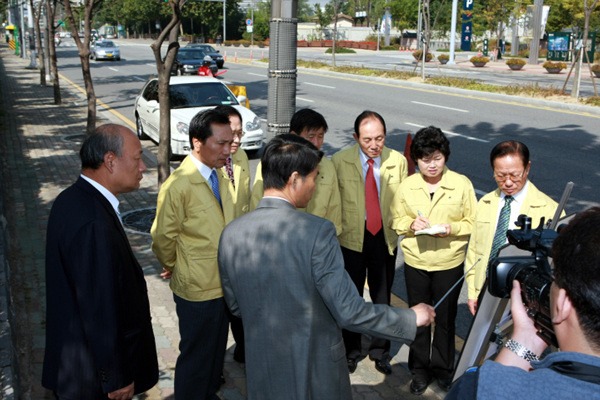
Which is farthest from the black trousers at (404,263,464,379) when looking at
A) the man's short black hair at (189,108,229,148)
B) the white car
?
the white car

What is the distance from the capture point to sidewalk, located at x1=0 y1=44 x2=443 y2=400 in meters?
4.05

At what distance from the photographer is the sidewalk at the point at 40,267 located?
4.05 m

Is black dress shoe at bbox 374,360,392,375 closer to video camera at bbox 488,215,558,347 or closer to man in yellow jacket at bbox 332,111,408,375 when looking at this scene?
man in yellow jacket at bbox 332,111,408,375

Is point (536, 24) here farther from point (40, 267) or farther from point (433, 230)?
point (433, 230)

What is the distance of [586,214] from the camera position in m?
1.46

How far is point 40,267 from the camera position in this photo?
6.10 meters

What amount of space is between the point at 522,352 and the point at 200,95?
11670 millimetres

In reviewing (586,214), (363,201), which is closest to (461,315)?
(363,201)

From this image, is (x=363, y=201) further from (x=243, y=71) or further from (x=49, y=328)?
(x=243, y=71)

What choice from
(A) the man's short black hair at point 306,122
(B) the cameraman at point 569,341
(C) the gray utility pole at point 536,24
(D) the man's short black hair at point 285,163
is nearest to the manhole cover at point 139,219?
(A) the man's short black hair at point 306,122

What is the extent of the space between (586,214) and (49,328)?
2255 mm

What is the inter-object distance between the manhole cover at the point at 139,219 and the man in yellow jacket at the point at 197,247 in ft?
11.9

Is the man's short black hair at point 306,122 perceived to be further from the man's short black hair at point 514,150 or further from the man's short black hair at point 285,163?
the man's short black hair at point 285,163

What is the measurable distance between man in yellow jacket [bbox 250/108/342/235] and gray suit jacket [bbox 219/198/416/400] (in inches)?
54.3
